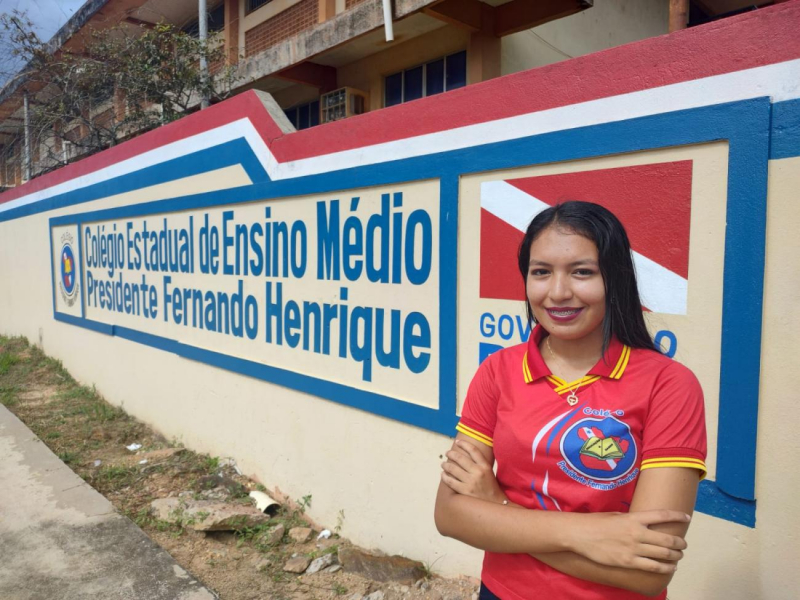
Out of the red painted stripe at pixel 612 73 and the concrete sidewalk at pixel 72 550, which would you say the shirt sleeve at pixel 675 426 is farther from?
the concrete sidewalk at pixel 72 550

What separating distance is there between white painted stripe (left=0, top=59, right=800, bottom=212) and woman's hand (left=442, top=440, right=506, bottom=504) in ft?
4.55

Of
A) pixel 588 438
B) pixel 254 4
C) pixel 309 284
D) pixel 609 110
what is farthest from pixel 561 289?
pixel 254 4

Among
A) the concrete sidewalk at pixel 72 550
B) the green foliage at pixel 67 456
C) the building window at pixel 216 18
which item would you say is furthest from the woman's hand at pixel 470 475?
the building window at pixel 216 18

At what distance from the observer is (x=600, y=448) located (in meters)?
1.16

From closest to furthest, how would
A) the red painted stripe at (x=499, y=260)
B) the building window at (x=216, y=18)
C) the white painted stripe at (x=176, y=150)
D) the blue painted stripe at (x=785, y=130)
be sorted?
the blue painted stripe at (x=785, y=130) < the red painted stripe at (x=499, y=260) < the white painted stripe at (x=176, y=150) < the building window at (x=216, y=18)

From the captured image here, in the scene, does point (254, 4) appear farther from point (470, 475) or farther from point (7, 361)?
point (470, 475)

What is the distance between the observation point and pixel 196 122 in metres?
4.76

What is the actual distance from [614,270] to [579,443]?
34 centimetres

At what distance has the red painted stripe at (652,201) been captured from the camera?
2031 millimetres

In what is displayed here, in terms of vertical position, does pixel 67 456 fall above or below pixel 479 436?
below

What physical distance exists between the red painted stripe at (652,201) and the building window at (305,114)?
7.29 meters

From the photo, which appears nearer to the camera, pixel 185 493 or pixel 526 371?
pixel 526 371

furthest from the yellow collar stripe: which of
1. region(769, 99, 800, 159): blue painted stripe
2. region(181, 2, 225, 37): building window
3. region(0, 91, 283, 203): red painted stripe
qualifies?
region(181, 2, 225, 37): building window

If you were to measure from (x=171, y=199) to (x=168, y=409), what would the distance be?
69.9 inches
